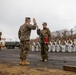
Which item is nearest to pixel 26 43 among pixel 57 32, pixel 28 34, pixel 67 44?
pixel 28 34

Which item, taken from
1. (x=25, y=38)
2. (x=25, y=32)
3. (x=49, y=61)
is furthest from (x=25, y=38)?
(x=49, y=61)

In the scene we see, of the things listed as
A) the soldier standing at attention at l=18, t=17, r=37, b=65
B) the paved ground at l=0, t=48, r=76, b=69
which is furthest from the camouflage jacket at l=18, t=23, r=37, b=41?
the paved ground at l=0, t=48, r=76, b=69

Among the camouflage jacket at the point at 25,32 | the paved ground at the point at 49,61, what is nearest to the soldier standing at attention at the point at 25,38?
the camouflage jacket at the point at 25,32

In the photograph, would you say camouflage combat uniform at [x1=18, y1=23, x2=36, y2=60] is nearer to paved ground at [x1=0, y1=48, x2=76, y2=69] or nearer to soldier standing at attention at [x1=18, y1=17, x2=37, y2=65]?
soldier standing at attention at [x1=18, y1=17, x2=37, y2=65]

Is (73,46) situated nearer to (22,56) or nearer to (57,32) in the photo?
(22,56)

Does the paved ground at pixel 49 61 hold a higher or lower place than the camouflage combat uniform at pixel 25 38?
lower

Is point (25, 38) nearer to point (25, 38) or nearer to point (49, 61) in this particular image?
point (25, 38)

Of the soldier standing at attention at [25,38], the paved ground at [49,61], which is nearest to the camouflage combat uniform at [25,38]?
the soldier standing at attention at [25,38]

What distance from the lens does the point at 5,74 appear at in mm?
9609

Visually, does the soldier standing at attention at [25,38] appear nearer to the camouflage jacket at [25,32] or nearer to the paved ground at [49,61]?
the camouflage jacket at [25,32]

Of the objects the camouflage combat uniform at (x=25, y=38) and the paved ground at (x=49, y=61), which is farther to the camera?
the camouflage combat uniform at (x=25, y=38)

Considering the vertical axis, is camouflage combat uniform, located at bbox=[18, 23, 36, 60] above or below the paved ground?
above

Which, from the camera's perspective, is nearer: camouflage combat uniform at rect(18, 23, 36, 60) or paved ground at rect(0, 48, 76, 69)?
paved ground at rect(0, 48, 76, 69)

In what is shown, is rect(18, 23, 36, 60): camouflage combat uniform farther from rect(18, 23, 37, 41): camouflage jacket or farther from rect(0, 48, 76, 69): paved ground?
rect(0, 48, 76, 69): paved ground
